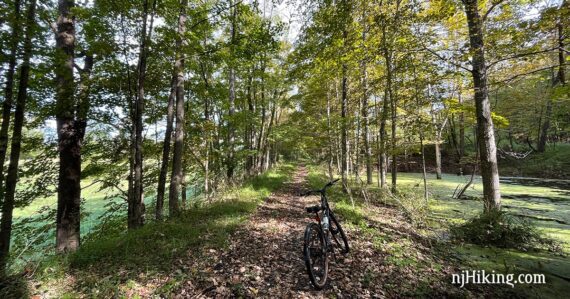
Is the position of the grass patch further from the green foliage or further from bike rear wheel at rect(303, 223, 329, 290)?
bike rear wheel at rect(303, 223, 329, 290)

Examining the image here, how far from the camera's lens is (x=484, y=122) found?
19.9 feet

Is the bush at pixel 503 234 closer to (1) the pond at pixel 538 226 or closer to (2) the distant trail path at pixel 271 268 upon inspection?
(1) the pond at pixel 538 226

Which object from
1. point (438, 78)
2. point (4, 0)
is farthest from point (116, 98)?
point (438, 78)

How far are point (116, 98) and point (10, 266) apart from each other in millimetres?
5119

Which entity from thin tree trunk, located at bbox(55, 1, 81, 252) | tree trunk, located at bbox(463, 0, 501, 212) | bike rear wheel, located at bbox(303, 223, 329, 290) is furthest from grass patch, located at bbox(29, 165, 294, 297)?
tree trunk, located at bbox(463, 0, 501, 212)

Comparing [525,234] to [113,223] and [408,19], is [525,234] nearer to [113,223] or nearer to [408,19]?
[408,19]

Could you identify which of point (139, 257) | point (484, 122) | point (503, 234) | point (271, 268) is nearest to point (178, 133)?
point (139, 257)

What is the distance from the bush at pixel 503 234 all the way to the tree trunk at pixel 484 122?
0.32m

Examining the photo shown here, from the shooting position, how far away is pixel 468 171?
22812 mm

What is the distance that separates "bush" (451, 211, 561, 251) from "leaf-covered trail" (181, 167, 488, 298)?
1328mm

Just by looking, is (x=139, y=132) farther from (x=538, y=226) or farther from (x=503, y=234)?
(x=538, y=226)

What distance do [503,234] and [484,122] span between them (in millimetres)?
2819

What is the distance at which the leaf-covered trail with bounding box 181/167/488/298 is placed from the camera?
3492mm

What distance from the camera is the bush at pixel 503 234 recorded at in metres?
5.24
